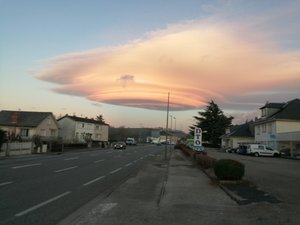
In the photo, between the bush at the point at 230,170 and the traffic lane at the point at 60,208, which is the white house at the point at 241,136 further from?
the traffic lane at the point at 60,208

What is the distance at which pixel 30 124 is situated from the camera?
230 ft

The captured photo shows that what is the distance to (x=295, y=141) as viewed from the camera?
167 ft

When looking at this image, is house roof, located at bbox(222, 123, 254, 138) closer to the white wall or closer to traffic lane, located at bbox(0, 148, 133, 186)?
the white wall

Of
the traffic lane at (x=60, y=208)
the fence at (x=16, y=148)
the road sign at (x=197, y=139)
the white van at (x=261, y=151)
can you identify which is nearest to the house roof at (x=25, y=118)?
the fence at (x=16, y=148)

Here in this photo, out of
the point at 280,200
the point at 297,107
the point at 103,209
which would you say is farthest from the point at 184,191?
the point at 297,107

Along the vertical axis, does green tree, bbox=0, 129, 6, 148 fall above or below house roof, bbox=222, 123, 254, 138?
below

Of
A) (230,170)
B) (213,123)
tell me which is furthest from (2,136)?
(213,123)

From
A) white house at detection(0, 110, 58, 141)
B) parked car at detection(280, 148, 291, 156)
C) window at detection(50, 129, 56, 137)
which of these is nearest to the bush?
parked car at detection(280, 148, 291, 156)

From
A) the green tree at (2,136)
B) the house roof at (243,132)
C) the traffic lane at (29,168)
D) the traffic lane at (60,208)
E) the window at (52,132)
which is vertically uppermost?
the house roof at (243,132)

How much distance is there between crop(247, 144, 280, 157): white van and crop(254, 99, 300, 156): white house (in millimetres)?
2136

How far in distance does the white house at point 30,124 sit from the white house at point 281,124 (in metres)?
36.1

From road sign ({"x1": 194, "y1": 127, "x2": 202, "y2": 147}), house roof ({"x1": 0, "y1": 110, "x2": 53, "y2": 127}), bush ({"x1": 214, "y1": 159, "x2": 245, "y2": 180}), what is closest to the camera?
bush ({"x1": 214, "y1": 159, "x2": 245, "y2": 180})

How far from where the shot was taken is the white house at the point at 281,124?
5601cm

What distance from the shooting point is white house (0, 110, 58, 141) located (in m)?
69.9
